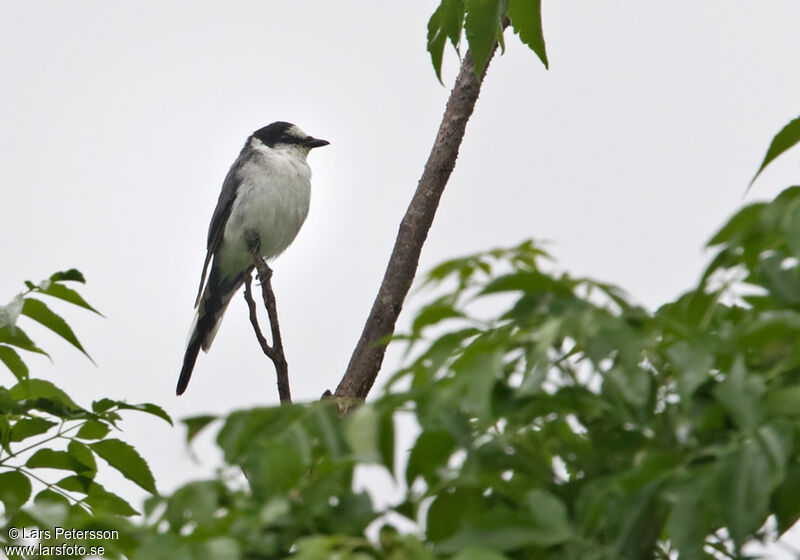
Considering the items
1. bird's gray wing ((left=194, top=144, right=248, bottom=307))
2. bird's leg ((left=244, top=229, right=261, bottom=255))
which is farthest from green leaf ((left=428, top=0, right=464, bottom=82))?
bird's gray wing ((left=194, top=144, right=248, bottom=307))

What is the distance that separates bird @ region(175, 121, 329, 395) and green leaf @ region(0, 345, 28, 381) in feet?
21.8

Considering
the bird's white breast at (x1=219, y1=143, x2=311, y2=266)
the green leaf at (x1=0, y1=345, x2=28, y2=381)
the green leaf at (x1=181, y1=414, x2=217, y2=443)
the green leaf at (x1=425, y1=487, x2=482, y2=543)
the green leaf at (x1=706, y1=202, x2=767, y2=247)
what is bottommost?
the green leaf at (x1=425, y1=487, x2=482, y2=543)

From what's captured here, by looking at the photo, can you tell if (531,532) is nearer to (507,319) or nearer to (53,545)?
(507,319)

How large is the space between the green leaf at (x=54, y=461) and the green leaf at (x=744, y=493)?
5.69 feet

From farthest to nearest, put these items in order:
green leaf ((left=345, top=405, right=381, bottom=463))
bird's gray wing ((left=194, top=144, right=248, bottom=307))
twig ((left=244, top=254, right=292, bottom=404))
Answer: bird's gray wing ((left=194, top=144, right=248, bottom=307)) < twig ((left=244, top=254, right=292, bottom=404)) < green leaf ((left=345, top=405, right=381, bottom=463))

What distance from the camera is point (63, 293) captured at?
2.23 metres

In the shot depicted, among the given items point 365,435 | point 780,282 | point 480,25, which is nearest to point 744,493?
point 780,282

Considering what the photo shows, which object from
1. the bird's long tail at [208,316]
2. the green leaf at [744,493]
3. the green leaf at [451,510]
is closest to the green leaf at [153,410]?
the green leaf at [451,510]

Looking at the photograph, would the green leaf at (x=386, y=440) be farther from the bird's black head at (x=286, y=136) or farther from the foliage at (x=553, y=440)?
the bird's black head at (x=286, y=136)

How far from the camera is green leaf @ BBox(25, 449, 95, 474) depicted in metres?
2.50

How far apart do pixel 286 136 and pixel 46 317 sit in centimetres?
798

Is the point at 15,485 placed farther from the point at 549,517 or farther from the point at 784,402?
the point at 784,402

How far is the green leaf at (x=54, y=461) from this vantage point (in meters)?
2.50

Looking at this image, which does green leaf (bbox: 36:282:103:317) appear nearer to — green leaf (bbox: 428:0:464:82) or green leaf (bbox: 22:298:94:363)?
green leaf (bbox: 22:298:94:363)
